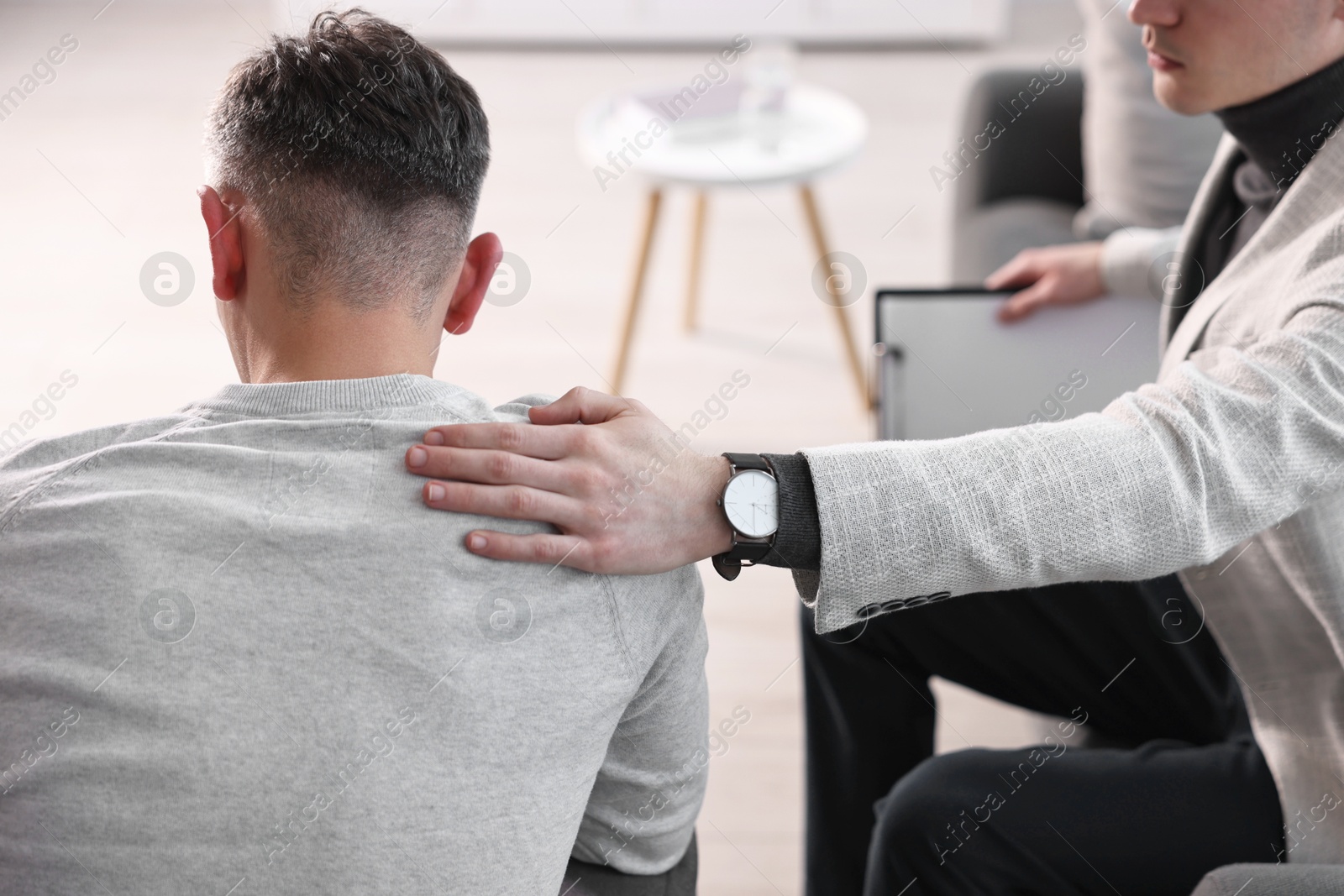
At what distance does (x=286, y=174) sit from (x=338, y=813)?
48 centimetres

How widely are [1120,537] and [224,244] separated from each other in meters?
0.76

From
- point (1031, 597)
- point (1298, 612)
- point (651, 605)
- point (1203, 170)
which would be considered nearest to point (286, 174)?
point (651, 605)

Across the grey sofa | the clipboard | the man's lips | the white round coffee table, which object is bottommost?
the grey sofa

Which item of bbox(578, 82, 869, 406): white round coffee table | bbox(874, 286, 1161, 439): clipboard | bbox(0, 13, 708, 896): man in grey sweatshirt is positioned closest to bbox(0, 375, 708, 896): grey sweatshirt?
bbox(0, 13, 708, 896): man in grey sweatshirt

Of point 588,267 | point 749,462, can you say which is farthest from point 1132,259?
point 588,267

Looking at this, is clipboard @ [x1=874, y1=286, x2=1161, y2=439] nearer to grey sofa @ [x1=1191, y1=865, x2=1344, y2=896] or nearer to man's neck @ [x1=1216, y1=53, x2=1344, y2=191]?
man's neck @ [x1=1216, y1=53, x2=1344, y2=191]

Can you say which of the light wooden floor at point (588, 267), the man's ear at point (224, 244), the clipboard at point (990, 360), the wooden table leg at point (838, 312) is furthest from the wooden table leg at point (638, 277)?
the man's ear at point (224, 244)

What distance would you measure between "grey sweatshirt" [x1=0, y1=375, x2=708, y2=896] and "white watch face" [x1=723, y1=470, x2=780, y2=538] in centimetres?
18

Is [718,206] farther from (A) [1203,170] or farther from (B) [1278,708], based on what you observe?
(B) [1278,708]

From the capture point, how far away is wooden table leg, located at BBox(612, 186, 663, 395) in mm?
2475

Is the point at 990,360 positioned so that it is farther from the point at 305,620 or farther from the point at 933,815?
the point at 305,620

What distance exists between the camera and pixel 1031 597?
1252 millimetres

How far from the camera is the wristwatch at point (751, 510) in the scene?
0.96 meters

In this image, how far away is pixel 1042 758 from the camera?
1131 millimetres
